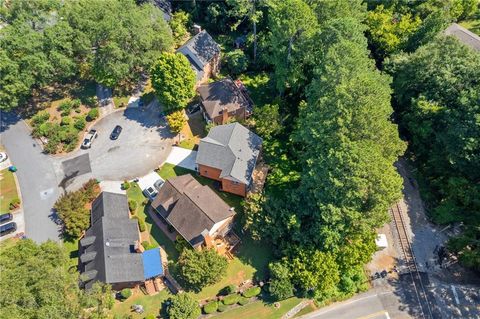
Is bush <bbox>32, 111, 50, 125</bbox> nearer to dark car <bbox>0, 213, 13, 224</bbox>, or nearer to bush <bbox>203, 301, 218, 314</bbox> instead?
dark car <bbox>0, 213, 13, 224</bbox>

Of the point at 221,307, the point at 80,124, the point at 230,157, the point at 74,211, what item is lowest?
the point at 221,307

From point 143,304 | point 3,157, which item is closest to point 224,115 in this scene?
point 143,304

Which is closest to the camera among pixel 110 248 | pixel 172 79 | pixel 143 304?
pixel 143 304

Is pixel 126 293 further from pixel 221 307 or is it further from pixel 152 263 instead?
pixel 221 307

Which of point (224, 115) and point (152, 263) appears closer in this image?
point (152, 263)

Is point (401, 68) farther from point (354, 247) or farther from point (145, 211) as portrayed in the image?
point (145, 211)

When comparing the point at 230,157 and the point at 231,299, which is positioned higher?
the point at 230,157

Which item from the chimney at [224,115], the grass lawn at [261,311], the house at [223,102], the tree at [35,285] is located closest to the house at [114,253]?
the tree at [35,285]

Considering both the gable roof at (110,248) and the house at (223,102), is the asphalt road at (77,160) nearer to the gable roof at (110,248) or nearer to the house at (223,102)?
the gable roof at (110,248)
